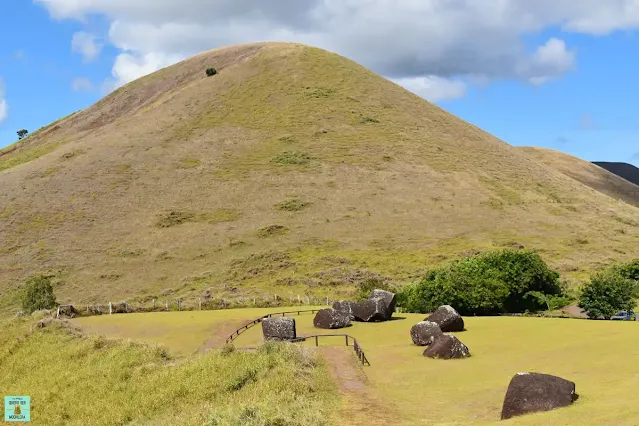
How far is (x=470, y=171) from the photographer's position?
89.2 metres

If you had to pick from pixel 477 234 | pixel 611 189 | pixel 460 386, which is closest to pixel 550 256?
pixel 477 234

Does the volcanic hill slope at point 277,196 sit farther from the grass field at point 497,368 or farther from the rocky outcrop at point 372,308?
the grass field at point 497,368

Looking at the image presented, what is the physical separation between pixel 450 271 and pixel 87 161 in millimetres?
65004

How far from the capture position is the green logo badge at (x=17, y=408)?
20.0m

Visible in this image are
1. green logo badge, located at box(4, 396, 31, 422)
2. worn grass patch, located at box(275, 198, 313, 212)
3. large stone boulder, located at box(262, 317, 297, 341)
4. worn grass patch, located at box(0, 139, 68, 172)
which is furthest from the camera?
worn grass patch, located at box(0, 139, 68, 172)

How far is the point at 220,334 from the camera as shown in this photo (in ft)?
103

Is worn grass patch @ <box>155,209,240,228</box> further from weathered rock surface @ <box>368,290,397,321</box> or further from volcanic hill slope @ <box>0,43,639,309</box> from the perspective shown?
weathered rock surface @ <box>368,290,397,321</box>

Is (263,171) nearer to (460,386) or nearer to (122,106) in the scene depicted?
(122,106)

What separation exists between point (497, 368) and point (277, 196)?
59.8 meters

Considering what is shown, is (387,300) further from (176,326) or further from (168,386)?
(168,386)

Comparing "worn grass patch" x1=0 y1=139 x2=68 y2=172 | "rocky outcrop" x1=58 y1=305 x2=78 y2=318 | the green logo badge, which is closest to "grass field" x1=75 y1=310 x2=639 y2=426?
the green logo badge

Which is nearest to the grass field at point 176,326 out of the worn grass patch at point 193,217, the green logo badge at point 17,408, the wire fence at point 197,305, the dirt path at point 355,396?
the wire fence at point 197,305

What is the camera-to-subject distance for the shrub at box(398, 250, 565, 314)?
39.5 m

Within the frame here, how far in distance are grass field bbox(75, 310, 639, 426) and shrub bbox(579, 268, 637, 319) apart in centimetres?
1141
